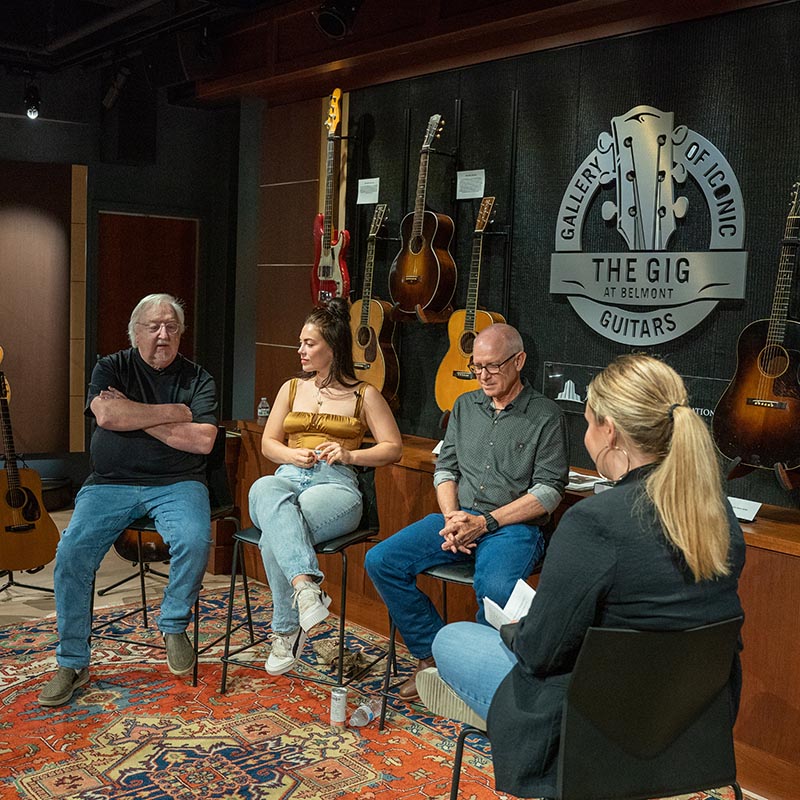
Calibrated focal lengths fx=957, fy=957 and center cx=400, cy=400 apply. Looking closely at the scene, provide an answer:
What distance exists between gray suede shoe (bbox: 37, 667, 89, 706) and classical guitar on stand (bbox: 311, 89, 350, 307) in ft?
7.02

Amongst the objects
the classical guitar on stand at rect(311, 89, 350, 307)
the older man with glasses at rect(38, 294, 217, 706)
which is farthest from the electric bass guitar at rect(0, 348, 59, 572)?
the classical guitar on stand at rect(311, 89, 350, 307)

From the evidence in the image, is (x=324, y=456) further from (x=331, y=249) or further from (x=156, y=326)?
(x=331, y=249)

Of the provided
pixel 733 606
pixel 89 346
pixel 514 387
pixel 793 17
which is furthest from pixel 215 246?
pixel 733 606

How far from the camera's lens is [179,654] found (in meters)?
3.44

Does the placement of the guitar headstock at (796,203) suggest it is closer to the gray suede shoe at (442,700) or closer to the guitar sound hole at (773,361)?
the guitar sound hole at (773,361)

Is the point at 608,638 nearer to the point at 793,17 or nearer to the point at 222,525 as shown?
the point at 793,17

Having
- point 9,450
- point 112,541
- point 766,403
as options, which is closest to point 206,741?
point 112,541

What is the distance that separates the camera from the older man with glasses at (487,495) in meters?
3.13

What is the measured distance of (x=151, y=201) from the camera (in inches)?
262

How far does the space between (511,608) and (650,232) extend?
1.96 m

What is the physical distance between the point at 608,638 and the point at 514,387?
1.73 m

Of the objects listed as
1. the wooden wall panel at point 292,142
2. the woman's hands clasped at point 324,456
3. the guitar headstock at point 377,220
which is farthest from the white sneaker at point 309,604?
the wooden wall panel at point 292,142

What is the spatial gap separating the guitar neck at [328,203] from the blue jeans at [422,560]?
1.93 meters

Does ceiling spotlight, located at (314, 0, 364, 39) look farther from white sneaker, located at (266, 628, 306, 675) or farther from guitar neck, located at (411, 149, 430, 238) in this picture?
white sneaker, located at (266, 628, 306, 675)
